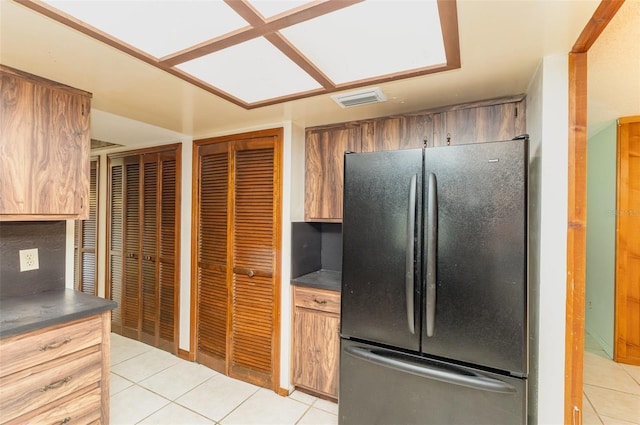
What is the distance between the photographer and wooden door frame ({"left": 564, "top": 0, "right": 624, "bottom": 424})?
1.37 metres

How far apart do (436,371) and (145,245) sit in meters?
3.07

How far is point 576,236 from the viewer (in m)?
1.38

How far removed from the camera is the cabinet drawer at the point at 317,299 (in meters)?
2.27

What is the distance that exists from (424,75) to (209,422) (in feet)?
8.41

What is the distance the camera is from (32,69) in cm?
163

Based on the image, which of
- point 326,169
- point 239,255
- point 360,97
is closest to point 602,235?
point 326,169

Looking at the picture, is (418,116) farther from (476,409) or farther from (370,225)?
(476,409)

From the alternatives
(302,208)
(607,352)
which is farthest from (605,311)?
(302,208)

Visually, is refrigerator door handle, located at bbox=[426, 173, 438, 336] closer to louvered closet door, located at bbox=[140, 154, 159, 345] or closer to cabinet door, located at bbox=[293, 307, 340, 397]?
cabinet door, located at bbox=[293, 307, 340, 397]

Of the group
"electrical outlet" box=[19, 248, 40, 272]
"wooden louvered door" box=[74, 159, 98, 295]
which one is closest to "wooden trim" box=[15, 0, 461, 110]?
"electrical outlet" box=[19, 248, 40, 272]

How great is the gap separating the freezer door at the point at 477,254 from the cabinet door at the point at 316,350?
2.98 feet

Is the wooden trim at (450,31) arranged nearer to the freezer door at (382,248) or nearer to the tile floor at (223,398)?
the freezer door at (382,248)

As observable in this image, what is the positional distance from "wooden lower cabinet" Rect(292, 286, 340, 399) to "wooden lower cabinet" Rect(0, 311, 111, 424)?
1249 millimetres

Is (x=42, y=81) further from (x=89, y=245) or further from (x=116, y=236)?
(x=89, y=245)
